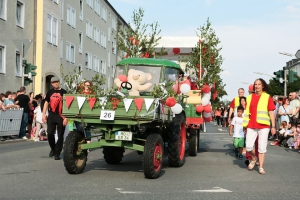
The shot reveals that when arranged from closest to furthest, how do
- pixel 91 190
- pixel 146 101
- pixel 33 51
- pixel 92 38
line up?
pixel 91 190 < pixel 146 101 < pixel 33 51 < pixel 92 38

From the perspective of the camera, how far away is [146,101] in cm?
913

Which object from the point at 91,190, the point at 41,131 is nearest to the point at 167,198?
the point at 91,190

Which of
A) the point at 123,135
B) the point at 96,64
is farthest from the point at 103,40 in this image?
the point at 123,135

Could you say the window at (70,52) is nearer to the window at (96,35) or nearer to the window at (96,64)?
the window at (96,64)

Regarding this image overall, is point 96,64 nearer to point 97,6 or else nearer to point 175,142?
point 97,6

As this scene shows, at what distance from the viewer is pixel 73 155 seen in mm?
9727

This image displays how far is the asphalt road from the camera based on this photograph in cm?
760

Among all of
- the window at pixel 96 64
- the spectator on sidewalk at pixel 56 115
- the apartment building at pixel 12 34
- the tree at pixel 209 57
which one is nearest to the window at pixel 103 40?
the window at pixel 96 64

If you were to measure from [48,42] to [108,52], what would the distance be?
2996 centimetres

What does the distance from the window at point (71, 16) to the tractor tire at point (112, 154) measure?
119 ft

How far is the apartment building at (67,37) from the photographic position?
36.2m

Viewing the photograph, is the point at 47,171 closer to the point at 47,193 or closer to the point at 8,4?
the point at 47,193

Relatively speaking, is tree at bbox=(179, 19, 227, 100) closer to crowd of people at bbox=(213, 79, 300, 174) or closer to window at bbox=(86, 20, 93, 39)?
crowd of people at bbox=(213, 79, 300, 174)

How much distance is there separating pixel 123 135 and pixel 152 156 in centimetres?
73
